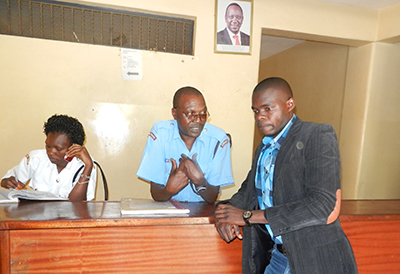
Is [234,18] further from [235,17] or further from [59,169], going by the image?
[59,169]

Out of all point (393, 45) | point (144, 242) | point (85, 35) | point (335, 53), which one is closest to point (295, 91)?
point (335, 53)

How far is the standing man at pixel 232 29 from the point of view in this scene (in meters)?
3.29

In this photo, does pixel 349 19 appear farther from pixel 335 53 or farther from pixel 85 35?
pixel 85 35

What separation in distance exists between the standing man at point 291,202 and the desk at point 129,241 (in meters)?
0.16

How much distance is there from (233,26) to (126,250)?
2.77 meters

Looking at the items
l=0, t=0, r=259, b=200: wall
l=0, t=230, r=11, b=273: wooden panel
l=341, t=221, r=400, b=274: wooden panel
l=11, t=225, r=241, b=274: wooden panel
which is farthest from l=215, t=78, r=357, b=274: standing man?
l=0, t=0, r=259, b=200: wall

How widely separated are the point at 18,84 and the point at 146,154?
1836 mm

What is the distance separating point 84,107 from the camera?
3.06 metres

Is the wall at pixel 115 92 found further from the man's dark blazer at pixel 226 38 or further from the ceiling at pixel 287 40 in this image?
the ceiling at pixel 287 40

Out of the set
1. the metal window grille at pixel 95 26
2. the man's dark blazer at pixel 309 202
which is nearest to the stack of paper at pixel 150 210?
the man's dark blazer at pixel 309 202

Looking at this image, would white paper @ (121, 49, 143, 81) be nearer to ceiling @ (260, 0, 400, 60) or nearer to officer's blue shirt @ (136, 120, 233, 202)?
officer's blue shirt @ (136, 120, 233, 202)

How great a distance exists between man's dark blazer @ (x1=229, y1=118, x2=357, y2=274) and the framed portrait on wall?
2.31 metres

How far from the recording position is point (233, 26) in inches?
130

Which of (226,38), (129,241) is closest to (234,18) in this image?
(226,38)
